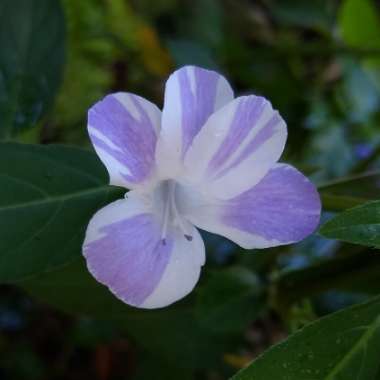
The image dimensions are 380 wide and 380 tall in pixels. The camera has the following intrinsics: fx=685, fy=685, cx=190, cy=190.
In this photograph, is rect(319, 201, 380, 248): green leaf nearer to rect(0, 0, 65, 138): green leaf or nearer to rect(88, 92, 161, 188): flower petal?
rect(88, 92, 161, 188): flower petal

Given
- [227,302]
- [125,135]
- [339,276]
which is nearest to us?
[125,135]

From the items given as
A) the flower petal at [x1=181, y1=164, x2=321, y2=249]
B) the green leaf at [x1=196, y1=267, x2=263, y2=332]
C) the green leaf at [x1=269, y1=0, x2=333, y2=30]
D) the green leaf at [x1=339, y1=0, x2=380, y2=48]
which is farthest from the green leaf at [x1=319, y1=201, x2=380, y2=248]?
the green leaf at [x1=269, y1=0, x2=333, y2=30]

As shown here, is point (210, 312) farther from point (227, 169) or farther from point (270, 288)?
point (227, 169)

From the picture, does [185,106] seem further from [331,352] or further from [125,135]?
[331,352]

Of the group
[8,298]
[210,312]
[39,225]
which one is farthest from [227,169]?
[8,298]

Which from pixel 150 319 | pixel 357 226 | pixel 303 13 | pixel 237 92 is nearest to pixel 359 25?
pixel 303 13

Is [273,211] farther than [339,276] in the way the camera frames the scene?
No

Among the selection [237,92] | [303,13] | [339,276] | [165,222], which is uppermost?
[165,222]

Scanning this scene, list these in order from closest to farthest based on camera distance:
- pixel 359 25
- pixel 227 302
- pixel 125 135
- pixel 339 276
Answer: pixel 125 135, pixel 339 276, pixel 227 302, pixel 359 25
